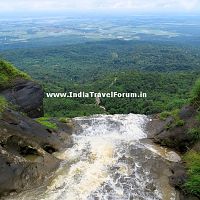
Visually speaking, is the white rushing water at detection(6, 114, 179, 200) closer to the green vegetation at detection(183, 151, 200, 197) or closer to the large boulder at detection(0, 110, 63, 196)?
the large boulder at detection(0, 110, 63, 196)

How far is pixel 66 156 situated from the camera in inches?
727

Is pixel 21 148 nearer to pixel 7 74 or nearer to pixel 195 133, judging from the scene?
pixel 7 74

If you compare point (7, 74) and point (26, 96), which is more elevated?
point (7, 74)

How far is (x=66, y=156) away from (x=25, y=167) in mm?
3304

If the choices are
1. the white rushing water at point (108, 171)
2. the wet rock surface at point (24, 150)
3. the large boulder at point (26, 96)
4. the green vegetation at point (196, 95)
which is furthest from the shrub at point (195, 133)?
the large boulder at point (26, 96)

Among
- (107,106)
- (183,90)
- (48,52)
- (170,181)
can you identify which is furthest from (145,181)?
(48,52)

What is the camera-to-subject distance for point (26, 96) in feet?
76.3

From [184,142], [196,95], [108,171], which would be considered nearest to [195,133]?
[184,142]

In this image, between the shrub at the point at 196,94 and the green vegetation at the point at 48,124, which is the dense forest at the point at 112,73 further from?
the shrub at the point at 196,94

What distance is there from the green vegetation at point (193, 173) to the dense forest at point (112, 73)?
23.1 meters

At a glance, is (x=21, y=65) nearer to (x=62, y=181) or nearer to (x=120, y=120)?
(x=120, y=120)

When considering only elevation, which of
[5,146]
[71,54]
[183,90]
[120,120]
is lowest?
[71,54]

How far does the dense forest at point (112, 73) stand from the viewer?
1778 inches

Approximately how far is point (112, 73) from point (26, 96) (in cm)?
6169
